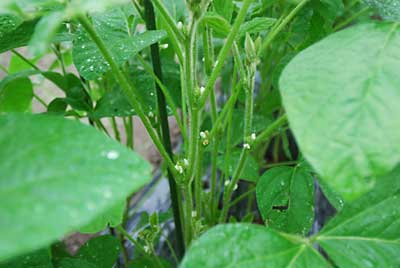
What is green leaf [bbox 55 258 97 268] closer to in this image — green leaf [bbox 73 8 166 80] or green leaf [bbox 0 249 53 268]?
green leaf [bbox 0 249 53 268]

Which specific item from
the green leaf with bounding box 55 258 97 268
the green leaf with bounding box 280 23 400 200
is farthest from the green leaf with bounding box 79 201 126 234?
the green leaf with bounding box 280 23 400 200

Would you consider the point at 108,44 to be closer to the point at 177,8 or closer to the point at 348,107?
the point at 177,8

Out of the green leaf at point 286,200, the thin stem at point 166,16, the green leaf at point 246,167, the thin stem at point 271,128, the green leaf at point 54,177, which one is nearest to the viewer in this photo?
the green leaf at point 54,177

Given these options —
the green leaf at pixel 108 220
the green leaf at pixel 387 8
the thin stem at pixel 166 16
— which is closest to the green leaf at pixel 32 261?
the green leaf at pixel 108 220

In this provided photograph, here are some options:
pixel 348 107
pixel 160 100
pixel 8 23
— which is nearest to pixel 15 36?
pixel 8 23

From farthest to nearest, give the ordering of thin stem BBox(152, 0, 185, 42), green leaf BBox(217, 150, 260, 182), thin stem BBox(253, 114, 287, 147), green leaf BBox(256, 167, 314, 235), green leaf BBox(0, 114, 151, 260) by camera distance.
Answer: green leaf BBox(217, 150, 260, 182) → green leaf BBox(256, 167, 314, 235) → thin stem BBox(253, 114, 287, 147) → thin stem BBox(152, 0, 185, 42) → green leaf BBox(0, 114, 151, 260)

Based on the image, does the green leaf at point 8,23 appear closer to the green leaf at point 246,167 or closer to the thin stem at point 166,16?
the thin stem at point 166,16

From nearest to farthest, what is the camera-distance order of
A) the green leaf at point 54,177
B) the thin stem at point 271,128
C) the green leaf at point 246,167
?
the green leaf at point 54,177
the thin stem at point 271,128
the green leaf at point 246,167

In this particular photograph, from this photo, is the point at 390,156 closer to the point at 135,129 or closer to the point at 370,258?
the point at 370,258
